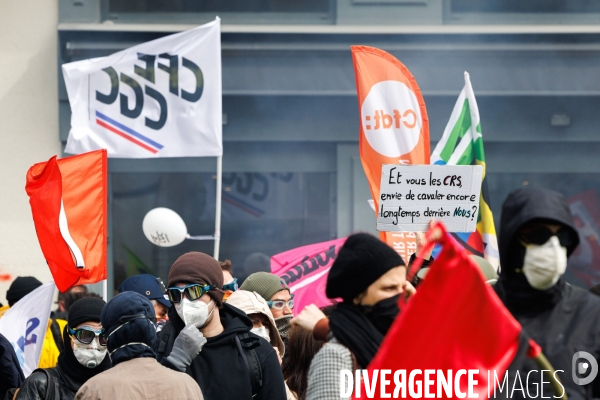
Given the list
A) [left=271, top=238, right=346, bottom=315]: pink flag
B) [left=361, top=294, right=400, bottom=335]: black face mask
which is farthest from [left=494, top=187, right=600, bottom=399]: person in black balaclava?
[left=271, top=238, right=346, bottom=315]: pink flag

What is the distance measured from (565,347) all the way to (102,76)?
596 centimetres

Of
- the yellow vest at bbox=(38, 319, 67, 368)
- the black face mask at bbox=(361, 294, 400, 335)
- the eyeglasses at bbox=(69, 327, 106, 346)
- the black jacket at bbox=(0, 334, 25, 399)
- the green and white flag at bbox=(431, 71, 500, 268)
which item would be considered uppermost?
the green and white flag at bbox=(431, 71, 500, 268)

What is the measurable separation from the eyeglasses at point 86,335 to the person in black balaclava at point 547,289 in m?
2.10

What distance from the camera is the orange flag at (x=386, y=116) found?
6.39 meters

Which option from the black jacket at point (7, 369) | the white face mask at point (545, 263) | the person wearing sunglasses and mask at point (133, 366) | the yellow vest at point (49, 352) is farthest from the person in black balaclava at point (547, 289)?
the yellow vest at point (49, 352)

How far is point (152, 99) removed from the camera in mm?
7930

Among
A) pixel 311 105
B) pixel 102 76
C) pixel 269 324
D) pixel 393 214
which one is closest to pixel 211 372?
pixel 269 324

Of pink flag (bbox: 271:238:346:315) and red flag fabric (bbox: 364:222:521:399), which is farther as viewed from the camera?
pink flag (bbox: 271:238:346:315)

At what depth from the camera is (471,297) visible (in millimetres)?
2516

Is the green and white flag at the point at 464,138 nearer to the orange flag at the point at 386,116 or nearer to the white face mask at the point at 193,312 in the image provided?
the orange flag at the point at 386,116

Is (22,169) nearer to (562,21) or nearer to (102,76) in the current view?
(102,76)

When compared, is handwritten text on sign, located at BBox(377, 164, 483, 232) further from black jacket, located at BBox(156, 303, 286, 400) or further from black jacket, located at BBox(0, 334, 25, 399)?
black jacket, located at BBox(0, 334, 25, 399)

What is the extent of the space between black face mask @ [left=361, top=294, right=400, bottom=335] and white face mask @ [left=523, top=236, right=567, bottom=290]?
0.41m

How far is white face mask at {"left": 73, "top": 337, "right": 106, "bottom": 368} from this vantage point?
420 cm
